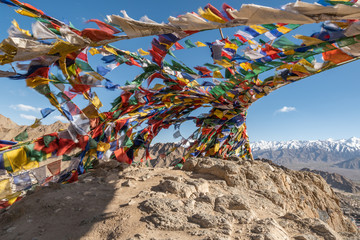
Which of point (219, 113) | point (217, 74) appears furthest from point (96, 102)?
point (219, 113)

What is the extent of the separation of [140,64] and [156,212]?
2168mm

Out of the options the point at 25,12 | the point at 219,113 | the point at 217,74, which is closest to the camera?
the point at 25,12

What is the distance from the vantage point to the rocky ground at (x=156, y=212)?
1.93 meters

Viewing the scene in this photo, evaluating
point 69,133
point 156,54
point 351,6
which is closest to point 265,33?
point 351,6

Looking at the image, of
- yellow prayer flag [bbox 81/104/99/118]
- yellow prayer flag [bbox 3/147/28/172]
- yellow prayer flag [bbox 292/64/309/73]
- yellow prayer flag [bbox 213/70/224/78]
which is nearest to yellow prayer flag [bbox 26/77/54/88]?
yellow prayer flag [bbox 81/104/99/118]

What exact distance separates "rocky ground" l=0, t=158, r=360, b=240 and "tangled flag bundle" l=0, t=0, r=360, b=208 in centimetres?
39

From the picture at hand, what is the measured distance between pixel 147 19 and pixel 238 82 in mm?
2563

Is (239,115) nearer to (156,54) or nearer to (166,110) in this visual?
(166,110)

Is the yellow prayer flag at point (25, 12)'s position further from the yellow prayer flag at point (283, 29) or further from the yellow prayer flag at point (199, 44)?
the yellow prayer flag at point (283, 29)

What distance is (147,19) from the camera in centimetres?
169

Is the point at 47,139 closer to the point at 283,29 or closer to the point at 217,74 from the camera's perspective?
the point at 217,74

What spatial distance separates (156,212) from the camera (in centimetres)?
217

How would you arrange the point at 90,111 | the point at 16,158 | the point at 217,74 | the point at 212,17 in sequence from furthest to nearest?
the point at 217,74, the point at 90,111, the point at 16,158, the point at 212,17

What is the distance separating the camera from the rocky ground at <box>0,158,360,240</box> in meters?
1.93
